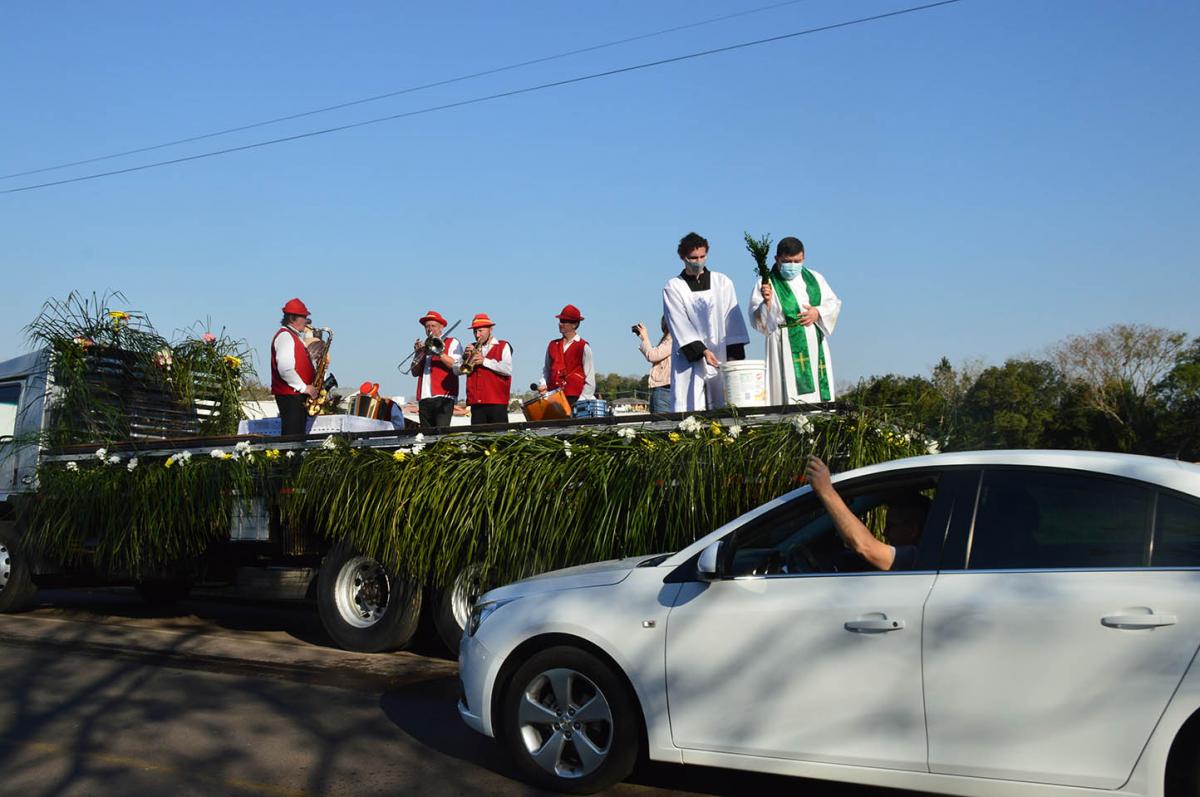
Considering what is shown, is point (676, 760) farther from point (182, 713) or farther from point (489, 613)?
point (182, 713)

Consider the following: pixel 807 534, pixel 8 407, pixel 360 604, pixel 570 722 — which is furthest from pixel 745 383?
pixel 8 407

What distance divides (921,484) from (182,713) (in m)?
4.75

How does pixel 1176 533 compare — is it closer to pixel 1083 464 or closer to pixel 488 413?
pixel 1083 464

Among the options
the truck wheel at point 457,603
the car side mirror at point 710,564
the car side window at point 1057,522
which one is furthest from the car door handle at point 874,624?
the truck wheel at point 457,603

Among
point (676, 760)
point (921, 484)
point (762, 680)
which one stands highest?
point (921, 484)

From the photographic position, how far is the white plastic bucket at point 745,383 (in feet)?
29.3

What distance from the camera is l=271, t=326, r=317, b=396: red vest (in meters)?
11.7

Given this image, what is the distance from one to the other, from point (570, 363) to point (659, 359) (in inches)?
40.9

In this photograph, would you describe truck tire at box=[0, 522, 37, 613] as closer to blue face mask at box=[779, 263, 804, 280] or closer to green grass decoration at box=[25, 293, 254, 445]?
green grass decoration at box=[25, 293, 254, 445]

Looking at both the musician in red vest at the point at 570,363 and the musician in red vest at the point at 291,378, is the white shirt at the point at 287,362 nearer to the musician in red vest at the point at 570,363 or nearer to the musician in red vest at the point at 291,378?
the musician in red vest at the point at 291,378

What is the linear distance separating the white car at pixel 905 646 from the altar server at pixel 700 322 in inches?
189

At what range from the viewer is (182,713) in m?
7.35

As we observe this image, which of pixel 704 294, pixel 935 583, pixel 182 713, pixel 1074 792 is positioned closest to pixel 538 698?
pixel 935 583

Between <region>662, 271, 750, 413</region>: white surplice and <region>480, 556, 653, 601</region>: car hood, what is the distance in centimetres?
459
